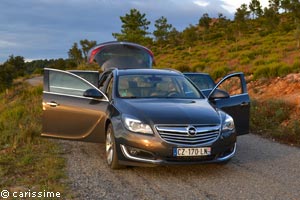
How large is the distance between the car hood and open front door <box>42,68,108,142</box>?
511mm

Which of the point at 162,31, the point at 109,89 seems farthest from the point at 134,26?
the point at 109,89

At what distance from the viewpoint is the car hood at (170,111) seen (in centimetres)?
561

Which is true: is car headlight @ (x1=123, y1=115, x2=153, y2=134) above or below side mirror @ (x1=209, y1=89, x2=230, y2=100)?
below

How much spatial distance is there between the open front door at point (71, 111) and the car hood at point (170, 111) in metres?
0.51

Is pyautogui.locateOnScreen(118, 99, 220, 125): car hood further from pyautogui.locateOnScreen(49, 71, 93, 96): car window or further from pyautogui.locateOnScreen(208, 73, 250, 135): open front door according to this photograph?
pyautogui.locateOnScreen(49, 71, 93, 96): car window

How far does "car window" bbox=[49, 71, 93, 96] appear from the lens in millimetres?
6875

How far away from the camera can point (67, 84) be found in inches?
272

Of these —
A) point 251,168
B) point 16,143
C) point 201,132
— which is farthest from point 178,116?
point 16,143

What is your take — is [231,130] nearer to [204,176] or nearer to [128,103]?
[204,176]

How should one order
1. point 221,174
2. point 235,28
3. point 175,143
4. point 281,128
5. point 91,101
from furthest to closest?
point 235,28, point 281,128, point 91,101, point 221,174, point 175,143

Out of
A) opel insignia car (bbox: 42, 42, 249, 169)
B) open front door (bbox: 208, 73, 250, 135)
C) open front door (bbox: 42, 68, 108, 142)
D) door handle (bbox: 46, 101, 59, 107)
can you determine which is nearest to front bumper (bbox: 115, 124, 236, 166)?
opel insignia car (bbox: 42, 42, 249, 169)

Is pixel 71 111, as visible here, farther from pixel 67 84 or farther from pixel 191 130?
pixel 191 130

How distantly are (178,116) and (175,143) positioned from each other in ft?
1.34

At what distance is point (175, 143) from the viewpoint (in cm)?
545
